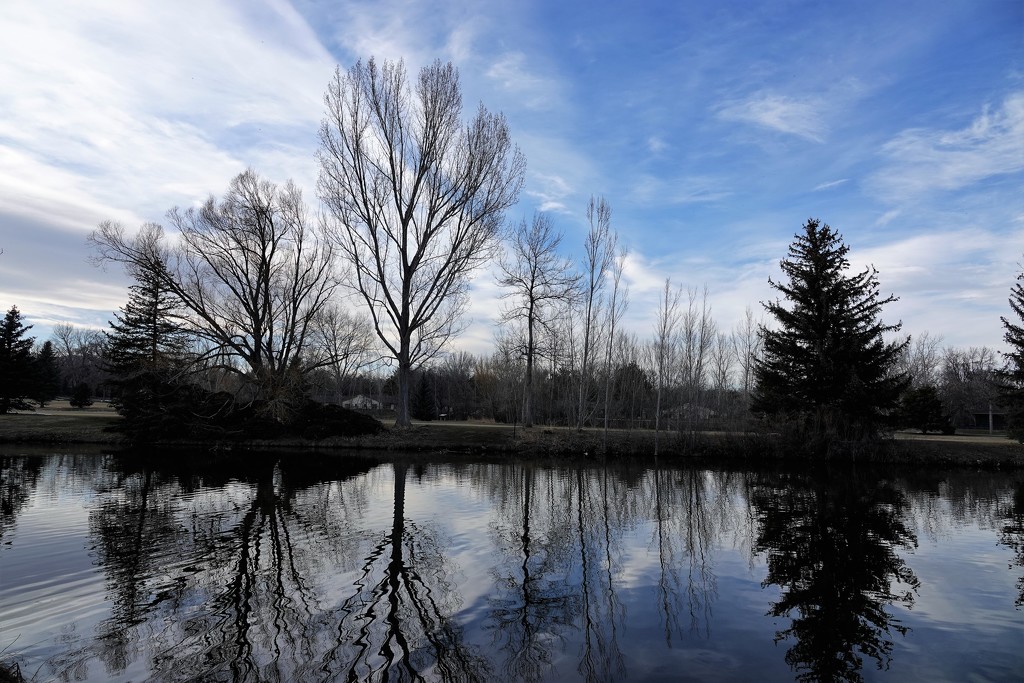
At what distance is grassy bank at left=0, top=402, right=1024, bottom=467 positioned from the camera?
3009 centimetres

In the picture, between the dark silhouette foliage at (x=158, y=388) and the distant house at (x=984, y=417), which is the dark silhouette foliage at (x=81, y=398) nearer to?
the dark silhouette foliage at (x=158, y=388)

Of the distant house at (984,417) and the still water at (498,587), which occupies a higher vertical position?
the distant house at (984,417)

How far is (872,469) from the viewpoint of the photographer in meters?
27.5

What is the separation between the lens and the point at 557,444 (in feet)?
107

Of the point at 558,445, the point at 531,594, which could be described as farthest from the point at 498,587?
the point at 558,445

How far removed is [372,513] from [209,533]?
3682mm

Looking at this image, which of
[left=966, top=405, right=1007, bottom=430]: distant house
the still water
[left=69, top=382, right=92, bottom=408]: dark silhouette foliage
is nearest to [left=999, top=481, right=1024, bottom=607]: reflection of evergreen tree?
the still water

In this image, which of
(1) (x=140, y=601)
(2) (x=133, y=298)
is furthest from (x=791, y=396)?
(2) (x=133, y=298)

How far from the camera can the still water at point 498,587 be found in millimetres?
6016

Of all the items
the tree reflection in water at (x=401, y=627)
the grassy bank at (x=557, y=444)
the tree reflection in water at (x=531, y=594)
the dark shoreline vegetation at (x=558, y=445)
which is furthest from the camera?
the grassy bank at (x=557, y=444)

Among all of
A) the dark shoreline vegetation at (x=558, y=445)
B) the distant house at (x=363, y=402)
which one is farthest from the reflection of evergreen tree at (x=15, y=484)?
the distant house at (x=363, y=402)

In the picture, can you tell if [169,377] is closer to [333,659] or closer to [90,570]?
[90,570]

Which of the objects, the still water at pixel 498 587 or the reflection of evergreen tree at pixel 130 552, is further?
the reflection of evergreen tree at pixel 130 552

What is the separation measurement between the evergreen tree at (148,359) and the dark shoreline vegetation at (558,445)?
1.40m
